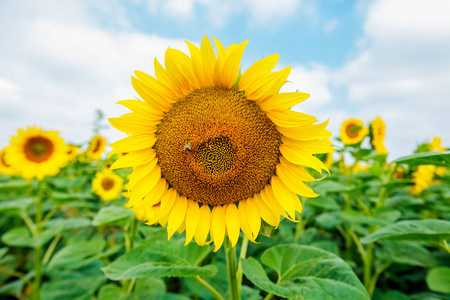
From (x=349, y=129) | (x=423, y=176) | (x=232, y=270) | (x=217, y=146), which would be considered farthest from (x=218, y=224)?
(x=349, y=129)

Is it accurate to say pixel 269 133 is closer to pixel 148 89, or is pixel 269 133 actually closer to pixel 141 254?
pixel 148 89

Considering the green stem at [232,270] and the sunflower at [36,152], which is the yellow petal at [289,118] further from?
the sunflower at [36,152]

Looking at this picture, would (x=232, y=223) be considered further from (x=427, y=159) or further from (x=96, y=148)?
(x=96, y=148)

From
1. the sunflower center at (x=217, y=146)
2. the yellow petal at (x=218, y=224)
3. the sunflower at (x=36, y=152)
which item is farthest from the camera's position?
the sunflower at (x=36, y=152)

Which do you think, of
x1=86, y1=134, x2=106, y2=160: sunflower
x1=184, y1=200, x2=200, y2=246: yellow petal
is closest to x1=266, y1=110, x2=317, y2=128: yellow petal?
x1=184, y1=200, x2=200, y2=246: yellow petal

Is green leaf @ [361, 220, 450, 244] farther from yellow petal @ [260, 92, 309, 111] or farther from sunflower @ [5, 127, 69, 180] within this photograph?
sunflower @ [5, 127, 69, 180]

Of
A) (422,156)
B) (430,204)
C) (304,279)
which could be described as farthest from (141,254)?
(430,204)

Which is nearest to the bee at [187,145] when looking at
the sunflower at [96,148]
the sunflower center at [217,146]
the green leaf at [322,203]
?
the sunflower center at [217,146]
